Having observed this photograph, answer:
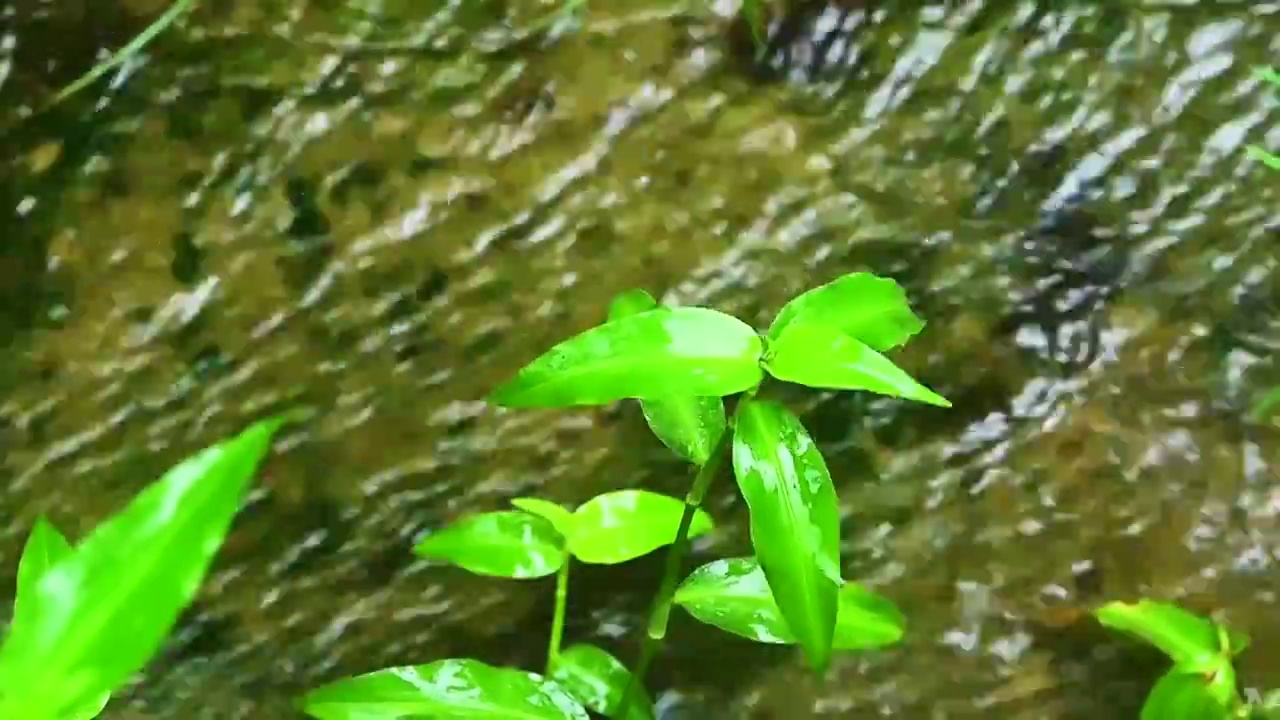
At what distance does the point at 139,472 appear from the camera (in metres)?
0.69

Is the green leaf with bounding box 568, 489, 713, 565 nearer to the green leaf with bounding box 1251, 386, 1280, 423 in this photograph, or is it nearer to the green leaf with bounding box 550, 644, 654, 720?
the green leaf with bounding box 550, 644, 654, 720

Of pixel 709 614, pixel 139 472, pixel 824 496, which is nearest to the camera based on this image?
pixel 824 496

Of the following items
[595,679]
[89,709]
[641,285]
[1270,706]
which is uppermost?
[89,709]

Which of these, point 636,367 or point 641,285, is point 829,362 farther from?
point 641,285

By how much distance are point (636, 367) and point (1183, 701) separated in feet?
1.38

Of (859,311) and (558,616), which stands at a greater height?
(859,311)

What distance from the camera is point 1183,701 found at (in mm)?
638

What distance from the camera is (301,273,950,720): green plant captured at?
0.45 metres

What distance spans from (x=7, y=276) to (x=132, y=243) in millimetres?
81

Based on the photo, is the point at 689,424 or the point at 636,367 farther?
the point at 689,424

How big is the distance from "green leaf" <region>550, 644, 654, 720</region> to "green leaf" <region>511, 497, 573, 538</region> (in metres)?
0.07

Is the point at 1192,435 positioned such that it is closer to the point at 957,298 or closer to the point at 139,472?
the point at 957,298

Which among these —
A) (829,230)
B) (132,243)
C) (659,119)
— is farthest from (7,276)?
(829,230)

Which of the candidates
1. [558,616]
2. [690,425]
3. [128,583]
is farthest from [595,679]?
[128,583]
